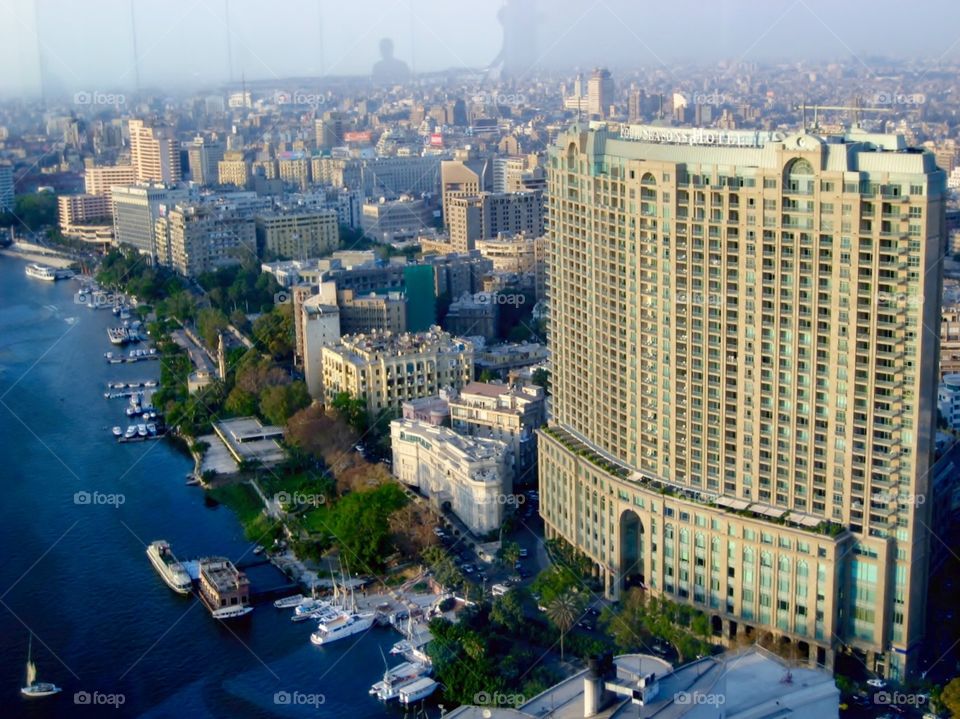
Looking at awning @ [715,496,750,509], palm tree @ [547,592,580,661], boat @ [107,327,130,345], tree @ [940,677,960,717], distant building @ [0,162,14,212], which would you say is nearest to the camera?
tree @ [940,677,960,717]

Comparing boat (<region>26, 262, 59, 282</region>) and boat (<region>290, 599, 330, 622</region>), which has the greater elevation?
boat (<region>26, 262, 59, 282</region>)

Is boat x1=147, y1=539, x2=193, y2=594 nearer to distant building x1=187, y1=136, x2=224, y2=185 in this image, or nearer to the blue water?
the blue water

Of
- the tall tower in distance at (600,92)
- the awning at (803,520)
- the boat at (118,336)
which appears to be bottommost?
the boat at (118,336)

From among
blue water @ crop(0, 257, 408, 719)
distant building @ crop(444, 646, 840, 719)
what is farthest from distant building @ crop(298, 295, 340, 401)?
distant building @ crop(444, 646, 840, 719)

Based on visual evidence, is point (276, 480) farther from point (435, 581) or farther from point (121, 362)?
point (121, 362)

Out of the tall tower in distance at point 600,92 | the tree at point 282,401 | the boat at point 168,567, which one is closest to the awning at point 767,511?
the boat at point 168,567

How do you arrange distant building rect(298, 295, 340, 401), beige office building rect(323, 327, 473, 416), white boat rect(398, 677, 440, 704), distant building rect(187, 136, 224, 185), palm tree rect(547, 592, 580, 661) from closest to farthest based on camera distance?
white boat rect(398, 677, 440, 704)
palm tree rect(547, 592, 580, 661)
beige office building rect(323, 327, 473, 416)
distant building rect(298, 295, 340, 401)
distant building rect(187, 136, 224, 185)

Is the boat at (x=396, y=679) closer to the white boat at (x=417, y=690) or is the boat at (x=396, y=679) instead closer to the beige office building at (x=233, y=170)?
the white boat at (x=417, y=690)
